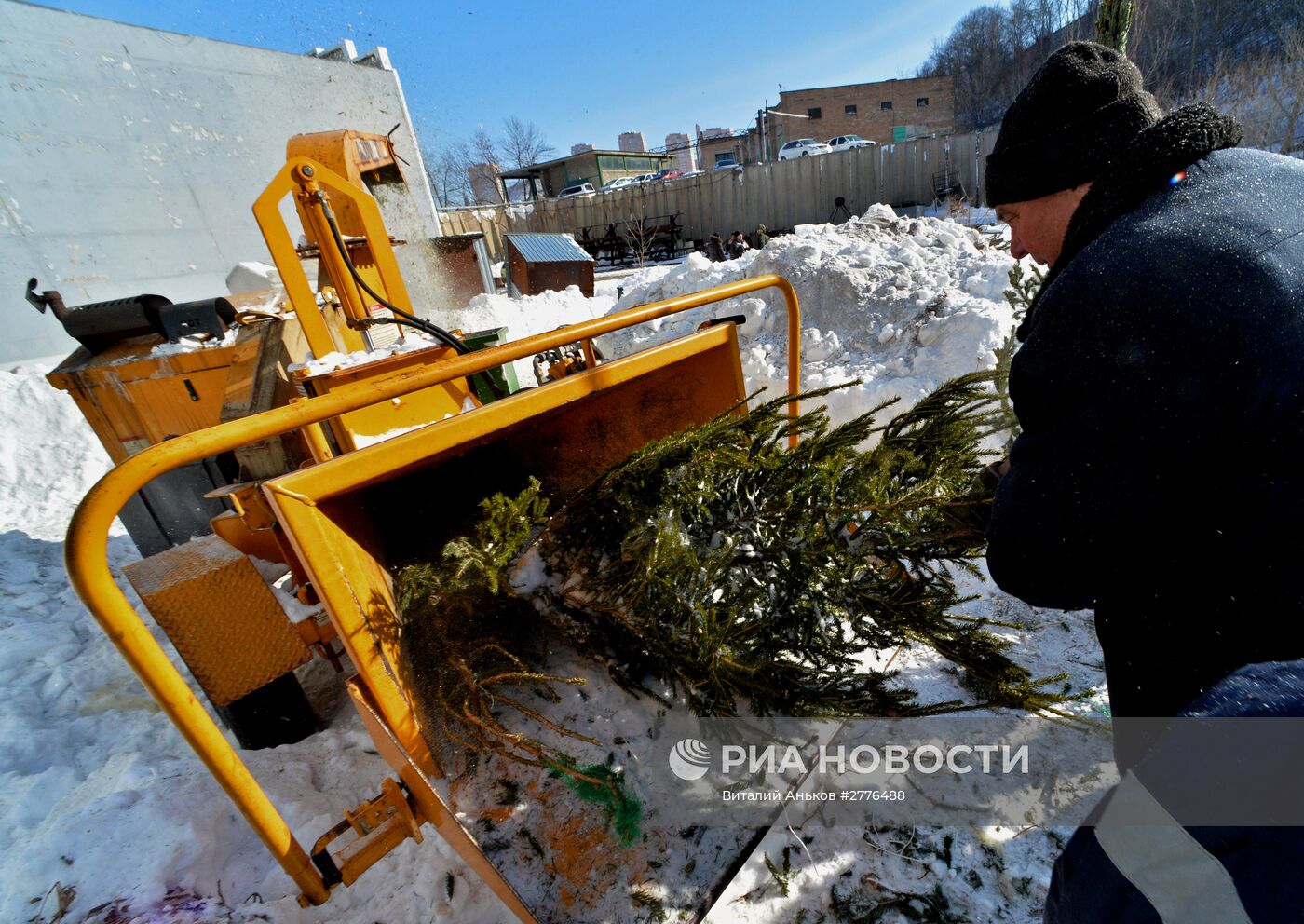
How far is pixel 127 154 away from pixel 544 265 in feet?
23.0

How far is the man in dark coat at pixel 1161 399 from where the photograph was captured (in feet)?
3.07

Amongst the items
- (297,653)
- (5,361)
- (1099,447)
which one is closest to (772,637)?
(1099,447)

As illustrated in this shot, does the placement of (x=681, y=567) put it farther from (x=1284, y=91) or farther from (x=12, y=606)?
(x=1284, y=91)

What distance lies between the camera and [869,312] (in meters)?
6.58

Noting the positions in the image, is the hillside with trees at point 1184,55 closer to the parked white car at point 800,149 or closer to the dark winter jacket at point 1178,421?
the dark winter jacket at point 1178,421

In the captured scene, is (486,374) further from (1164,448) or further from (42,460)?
(42,460)

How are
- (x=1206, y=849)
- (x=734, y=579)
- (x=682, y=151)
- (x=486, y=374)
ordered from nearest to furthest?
(x=1206, y=849) < (x=734, y=579) < (x=486, y=374) < (x=682, y=151)

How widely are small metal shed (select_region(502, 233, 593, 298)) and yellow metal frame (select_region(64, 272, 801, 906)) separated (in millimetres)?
11172

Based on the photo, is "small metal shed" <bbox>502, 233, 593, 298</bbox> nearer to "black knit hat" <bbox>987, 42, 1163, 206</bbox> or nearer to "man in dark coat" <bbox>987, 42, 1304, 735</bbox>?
"black knit hat" <bbox>987, 42, 1163, 206</bbox>

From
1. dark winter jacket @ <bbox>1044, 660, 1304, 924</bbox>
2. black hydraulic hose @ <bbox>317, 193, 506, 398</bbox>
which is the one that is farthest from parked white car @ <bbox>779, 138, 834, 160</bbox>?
dark winter jacket @ <bbox>1044, 660, 1304, 924</bbox>

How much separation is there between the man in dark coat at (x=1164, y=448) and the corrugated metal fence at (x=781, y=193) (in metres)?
20.9

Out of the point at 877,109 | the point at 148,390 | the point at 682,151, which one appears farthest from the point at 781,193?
the point at 682,151

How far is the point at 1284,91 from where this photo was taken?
1427 cm

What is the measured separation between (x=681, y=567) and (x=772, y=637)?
41cm
